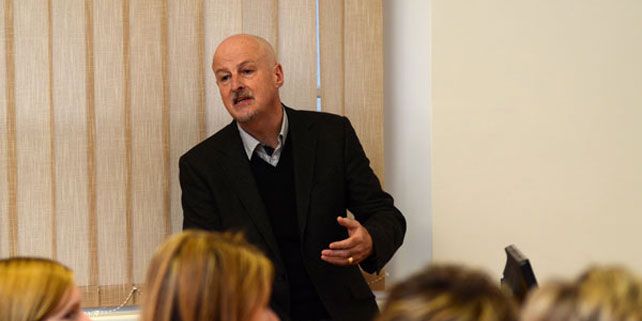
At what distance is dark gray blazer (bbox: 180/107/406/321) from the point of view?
9.40 ft

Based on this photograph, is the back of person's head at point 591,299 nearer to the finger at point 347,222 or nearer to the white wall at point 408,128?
the finger at point 347,222

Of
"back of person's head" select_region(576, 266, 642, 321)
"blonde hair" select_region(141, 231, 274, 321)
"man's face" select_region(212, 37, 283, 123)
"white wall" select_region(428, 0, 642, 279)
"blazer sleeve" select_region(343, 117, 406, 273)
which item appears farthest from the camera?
"white wall" select_region(428, 0, 642, 279)

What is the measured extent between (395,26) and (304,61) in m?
0.39

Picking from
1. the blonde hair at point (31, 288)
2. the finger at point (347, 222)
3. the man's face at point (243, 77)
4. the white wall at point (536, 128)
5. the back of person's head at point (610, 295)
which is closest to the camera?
the back of person's head at point (610, 295)

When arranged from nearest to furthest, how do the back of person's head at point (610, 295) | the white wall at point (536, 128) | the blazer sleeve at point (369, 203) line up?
the back of person's head at point (610, 295) → the blazer sleeve at point (369, 203) → the white wall at point (536, 128)

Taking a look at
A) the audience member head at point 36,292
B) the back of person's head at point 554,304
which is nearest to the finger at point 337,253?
the audience member head at point 36,292

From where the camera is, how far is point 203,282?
1445mm

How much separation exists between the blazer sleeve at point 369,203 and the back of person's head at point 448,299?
141cm

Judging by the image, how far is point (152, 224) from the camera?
119 inches

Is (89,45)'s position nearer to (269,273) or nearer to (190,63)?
(190,63)

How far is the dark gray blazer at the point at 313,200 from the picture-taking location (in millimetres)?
2865

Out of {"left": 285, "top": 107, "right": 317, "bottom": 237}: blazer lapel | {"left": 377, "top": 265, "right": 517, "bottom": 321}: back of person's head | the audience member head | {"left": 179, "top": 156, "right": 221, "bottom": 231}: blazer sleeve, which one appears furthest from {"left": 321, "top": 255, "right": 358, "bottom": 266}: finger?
{"left": 377, "top": 265, "right": 517, "bottom": 321}: back of person's head

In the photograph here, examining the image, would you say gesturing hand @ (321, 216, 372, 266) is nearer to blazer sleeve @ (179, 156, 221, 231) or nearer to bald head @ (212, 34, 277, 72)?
blazer sleeve @ (179, 156, 221, 231)

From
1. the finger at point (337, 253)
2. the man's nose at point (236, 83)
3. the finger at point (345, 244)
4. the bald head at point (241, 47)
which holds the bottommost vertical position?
the finger at point (337, 253)
